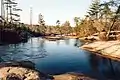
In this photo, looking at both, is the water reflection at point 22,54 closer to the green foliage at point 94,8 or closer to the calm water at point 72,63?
the calm water at point 72,63

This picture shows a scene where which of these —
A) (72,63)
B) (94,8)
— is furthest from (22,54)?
(94,8)

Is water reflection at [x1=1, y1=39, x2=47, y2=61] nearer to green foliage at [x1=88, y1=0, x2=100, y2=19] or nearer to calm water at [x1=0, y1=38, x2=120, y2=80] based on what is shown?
calm water at [x1=0, y1=38, x2=120, y2=80]

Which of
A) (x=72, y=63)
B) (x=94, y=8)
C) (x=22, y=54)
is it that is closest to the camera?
(x=72, y=63)

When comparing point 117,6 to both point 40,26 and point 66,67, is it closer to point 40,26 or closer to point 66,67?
point 66,67

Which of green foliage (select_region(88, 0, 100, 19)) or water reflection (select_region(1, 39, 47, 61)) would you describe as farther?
green foliage (select_region(88, 0, 100, 19))

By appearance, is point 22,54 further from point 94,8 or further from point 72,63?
point 94,8

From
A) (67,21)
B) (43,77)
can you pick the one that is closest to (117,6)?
(43,77)

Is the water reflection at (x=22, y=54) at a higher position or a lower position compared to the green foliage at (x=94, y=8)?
lower

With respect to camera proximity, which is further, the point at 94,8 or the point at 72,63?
the point at 94,8

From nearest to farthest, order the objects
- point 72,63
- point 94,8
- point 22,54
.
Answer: point 72,63 < point 22,54 < point 94,8

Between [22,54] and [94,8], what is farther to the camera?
[94,8]

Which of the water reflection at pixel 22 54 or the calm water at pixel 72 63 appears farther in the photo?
the water reflection at pixel 22 54

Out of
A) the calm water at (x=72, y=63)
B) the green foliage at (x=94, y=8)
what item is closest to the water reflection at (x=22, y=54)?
the calm water at (x=72, y=63)

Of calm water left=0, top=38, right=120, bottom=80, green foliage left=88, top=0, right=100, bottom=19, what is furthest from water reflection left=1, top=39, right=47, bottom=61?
green foliage left=88, top=0, right=100, bottom=19
